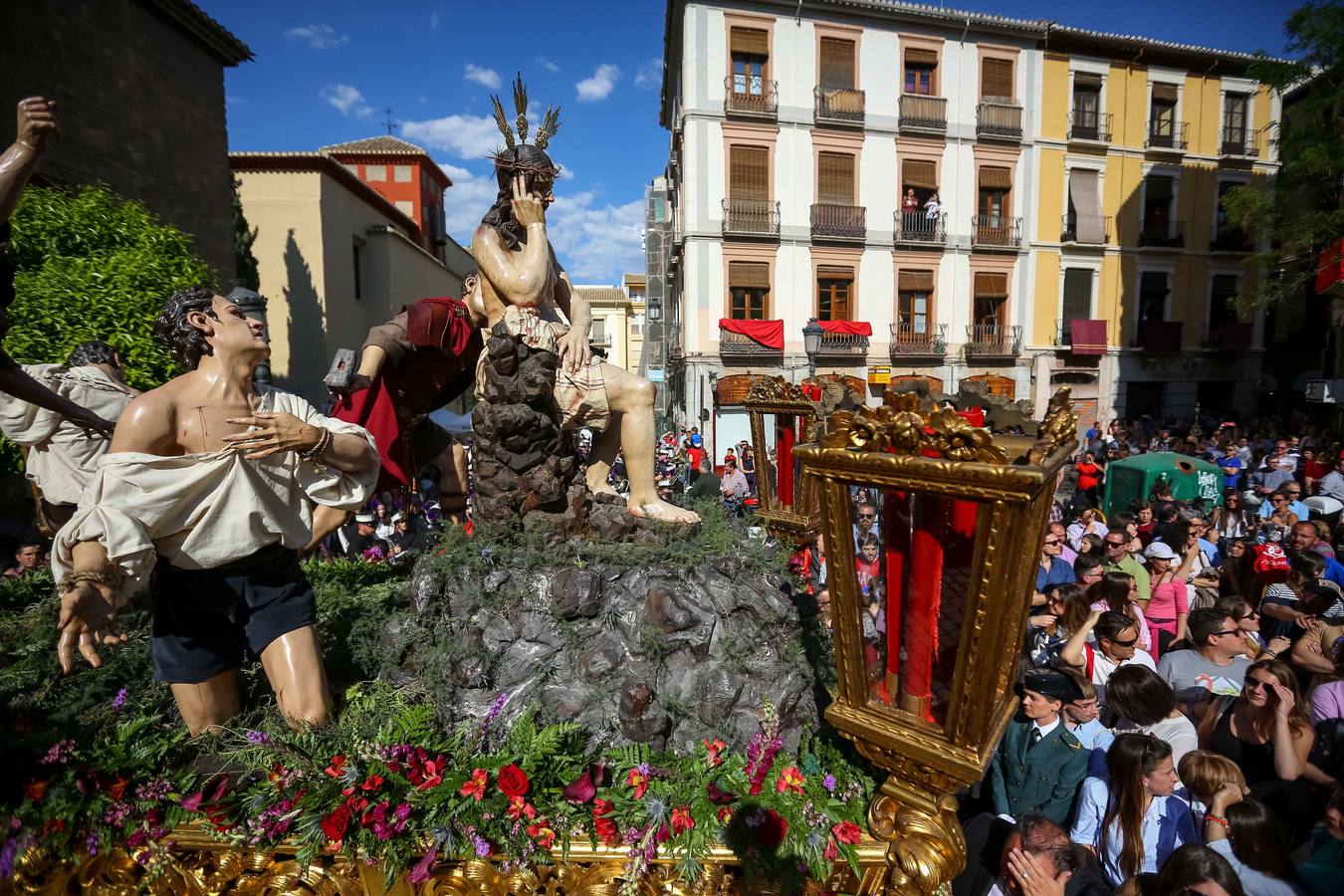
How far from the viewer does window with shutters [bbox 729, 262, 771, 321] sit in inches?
635

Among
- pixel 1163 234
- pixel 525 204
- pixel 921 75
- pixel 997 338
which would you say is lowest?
pixel 525 204

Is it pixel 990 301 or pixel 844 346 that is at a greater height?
pixel 990 301

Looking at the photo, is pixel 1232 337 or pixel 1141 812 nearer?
pixel 1141 812

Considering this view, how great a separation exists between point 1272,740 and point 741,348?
45.2 feet

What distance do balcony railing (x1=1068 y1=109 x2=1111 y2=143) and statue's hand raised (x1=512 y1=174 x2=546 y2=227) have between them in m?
19.6

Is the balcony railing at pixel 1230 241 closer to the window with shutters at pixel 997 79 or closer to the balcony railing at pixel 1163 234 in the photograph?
the balcony railing at pixel 1163 234

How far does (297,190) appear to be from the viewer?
521 inches

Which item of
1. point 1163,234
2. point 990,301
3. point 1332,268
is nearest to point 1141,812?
point 1332,268

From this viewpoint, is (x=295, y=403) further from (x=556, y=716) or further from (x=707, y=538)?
(x=707, y=538)

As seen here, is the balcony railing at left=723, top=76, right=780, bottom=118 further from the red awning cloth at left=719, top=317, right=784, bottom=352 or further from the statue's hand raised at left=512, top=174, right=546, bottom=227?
the statue's hand raised at left=512, top=174, right=546, bottom=227

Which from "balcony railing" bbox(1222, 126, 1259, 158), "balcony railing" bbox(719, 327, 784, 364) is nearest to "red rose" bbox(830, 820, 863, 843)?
"balcony railing" bbox(719, 327, 784, 364)

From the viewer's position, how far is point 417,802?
2.09 m

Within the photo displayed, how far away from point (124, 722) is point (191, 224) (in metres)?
10.9

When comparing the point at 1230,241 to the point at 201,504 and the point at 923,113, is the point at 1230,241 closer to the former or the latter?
the point at 923,113
